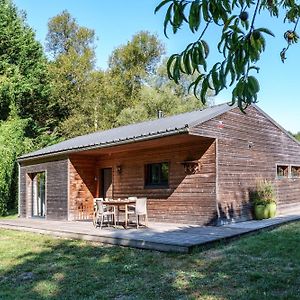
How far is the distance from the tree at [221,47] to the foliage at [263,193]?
429 inches

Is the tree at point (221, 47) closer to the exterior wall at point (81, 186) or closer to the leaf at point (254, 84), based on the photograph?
the leaf at point (254, 84)

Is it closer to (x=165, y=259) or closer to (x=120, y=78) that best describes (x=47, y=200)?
(x=165, y=259)

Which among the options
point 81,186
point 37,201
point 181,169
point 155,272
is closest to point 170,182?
point 181,169

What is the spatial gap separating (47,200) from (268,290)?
11.1 m

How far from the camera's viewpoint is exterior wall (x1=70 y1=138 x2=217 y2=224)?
11.0 metres

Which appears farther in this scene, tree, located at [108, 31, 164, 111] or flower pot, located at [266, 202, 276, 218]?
tree, located at [108, 31, 164, 111]

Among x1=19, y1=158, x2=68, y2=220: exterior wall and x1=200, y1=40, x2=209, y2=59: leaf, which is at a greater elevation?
x1=200, y1=40, x2=209, y2=59: leaf

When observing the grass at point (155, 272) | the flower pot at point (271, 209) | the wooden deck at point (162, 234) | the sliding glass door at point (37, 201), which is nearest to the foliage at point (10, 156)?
the sliding glass door at point (37, 201)

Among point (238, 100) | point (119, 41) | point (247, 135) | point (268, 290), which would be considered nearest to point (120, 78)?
point (119, 41)

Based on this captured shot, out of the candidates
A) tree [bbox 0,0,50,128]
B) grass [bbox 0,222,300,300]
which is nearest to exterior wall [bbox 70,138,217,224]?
grass [bbox 0,222,300,300]

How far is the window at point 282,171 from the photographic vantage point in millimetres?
14143

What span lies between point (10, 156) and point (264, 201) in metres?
11.6

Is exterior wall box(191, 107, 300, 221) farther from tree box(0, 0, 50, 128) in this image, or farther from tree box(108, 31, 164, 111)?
tree box(108, 31, 164, 111)

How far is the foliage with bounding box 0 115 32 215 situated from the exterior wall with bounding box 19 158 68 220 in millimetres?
1867
